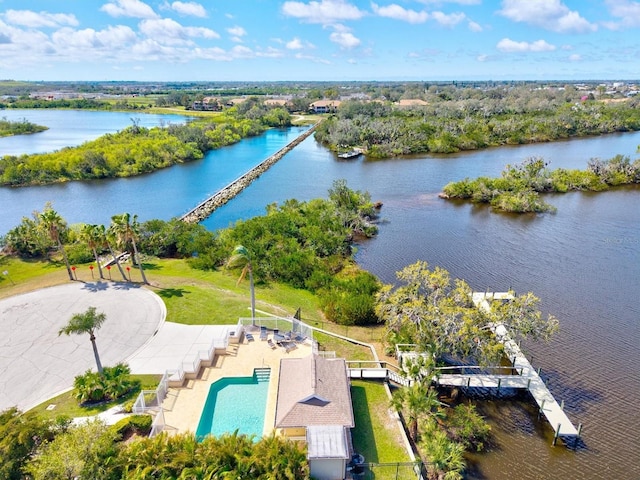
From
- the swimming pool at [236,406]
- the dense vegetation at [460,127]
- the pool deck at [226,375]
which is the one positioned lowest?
the swimming pool at [236,406]

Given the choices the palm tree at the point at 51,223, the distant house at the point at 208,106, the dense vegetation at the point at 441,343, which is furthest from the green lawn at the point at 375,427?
the distant house at the point at 208,106

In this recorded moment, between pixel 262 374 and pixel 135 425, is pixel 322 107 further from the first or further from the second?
pixel 135 425

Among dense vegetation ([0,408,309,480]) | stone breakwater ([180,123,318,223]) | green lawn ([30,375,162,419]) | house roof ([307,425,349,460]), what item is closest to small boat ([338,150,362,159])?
stone breakwater ([180,123,318,223])

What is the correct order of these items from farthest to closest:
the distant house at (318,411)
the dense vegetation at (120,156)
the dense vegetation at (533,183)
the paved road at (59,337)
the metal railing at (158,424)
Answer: the dense vegetation at (120,156) < the dense vegetation at (533,183) < the paved road at (59,337) < the metal railing at (158,424) < the distant house at (318,411)

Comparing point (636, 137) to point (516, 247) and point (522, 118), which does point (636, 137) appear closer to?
point (522, 118)

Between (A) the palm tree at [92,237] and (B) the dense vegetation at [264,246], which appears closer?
(A) the palm tree at [92,237]

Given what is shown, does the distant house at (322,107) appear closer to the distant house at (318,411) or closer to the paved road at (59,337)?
the paved road at (59,337)

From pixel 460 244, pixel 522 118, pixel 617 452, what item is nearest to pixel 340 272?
pixel 460 244

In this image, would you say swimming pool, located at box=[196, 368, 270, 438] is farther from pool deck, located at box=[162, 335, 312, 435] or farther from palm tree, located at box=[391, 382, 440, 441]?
palm tree, located at box=[391, 382, 440, 441]
